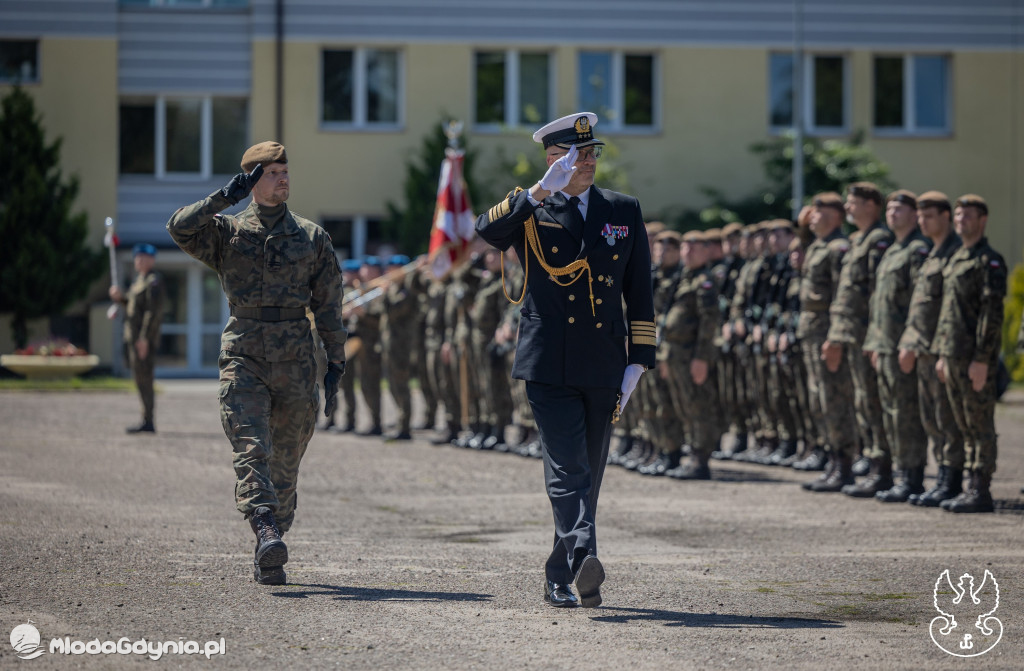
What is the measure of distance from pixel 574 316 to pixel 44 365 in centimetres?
2230

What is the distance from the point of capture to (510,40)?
31.1 metres

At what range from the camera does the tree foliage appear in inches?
1131

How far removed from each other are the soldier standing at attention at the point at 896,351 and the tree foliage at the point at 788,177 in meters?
17.8

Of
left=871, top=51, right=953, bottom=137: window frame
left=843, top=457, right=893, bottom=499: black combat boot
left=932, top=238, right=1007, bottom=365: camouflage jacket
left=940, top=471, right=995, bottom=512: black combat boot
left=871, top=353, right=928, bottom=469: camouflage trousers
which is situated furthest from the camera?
left=871, top=51, right=953, bottom=137: window frame

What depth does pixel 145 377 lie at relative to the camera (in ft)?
55.4

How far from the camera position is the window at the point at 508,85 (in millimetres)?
Result: 31406

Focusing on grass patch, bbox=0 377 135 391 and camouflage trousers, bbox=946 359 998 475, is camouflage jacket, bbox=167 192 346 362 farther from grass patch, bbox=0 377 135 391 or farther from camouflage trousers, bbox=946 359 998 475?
grass patch, bbox=0 377 135 391

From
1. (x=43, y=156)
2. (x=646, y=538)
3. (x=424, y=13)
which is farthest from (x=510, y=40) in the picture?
(x=646, y=538)

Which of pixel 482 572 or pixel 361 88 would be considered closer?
pixel 482 572

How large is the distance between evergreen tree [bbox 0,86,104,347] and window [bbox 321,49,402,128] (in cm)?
558

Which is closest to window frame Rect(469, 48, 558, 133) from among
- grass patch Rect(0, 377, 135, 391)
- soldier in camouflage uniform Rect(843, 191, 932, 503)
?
grass patch Rect(0, 377, 135, 391)
